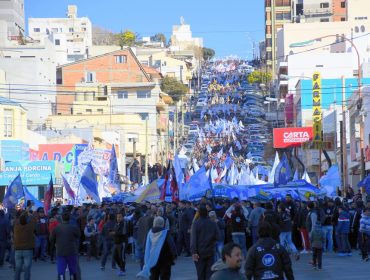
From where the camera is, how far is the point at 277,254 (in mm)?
12078

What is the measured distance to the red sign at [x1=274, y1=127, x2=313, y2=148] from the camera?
83750 mm

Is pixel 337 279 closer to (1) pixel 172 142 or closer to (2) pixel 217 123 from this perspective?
(1) pixel 172 142

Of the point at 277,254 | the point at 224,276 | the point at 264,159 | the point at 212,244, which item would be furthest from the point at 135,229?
the point at 264,159

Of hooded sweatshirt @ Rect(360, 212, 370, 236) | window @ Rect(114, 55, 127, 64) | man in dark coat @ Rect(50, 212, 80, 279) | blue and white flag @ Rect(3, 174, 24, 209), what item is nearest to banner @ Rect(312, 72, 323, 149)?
window @ Rect(114, 55, 127, 64)

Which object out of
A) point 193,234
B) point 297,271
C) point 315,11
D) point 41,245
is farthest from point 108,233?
point 315,11

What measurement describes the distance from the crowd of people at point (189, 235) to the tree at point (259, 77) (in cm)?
13256

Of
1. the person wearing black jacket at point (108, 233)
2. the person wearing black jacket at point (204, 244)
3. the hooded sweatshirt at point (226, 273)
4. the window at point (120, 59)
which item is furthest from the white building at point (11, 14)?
the hooded sweatshirt at point (226, 273)

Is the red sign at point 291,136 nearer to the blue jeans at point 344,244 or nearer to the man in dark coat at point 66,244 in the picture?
the blue jeans at point 344,244

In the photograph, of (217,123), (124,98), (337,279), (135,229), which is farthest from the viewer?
(217,123)

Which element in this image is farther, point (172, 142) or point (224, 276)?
point (172, 142)

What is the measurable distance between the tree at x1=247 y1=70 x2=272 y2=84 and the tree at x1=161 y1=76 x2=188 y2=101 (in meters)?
17.5

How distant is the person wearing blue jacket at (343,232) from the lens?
2792 centimetres

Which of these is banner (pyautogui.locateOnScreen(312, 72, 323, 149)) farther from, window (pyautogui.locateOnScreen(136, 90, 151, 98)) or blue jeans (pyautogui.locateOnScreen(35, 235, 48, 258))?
blue jeans (pyautogui.locateOnScreen(35, 235, 48, 258))

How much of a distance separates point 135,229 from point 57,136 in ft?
150
